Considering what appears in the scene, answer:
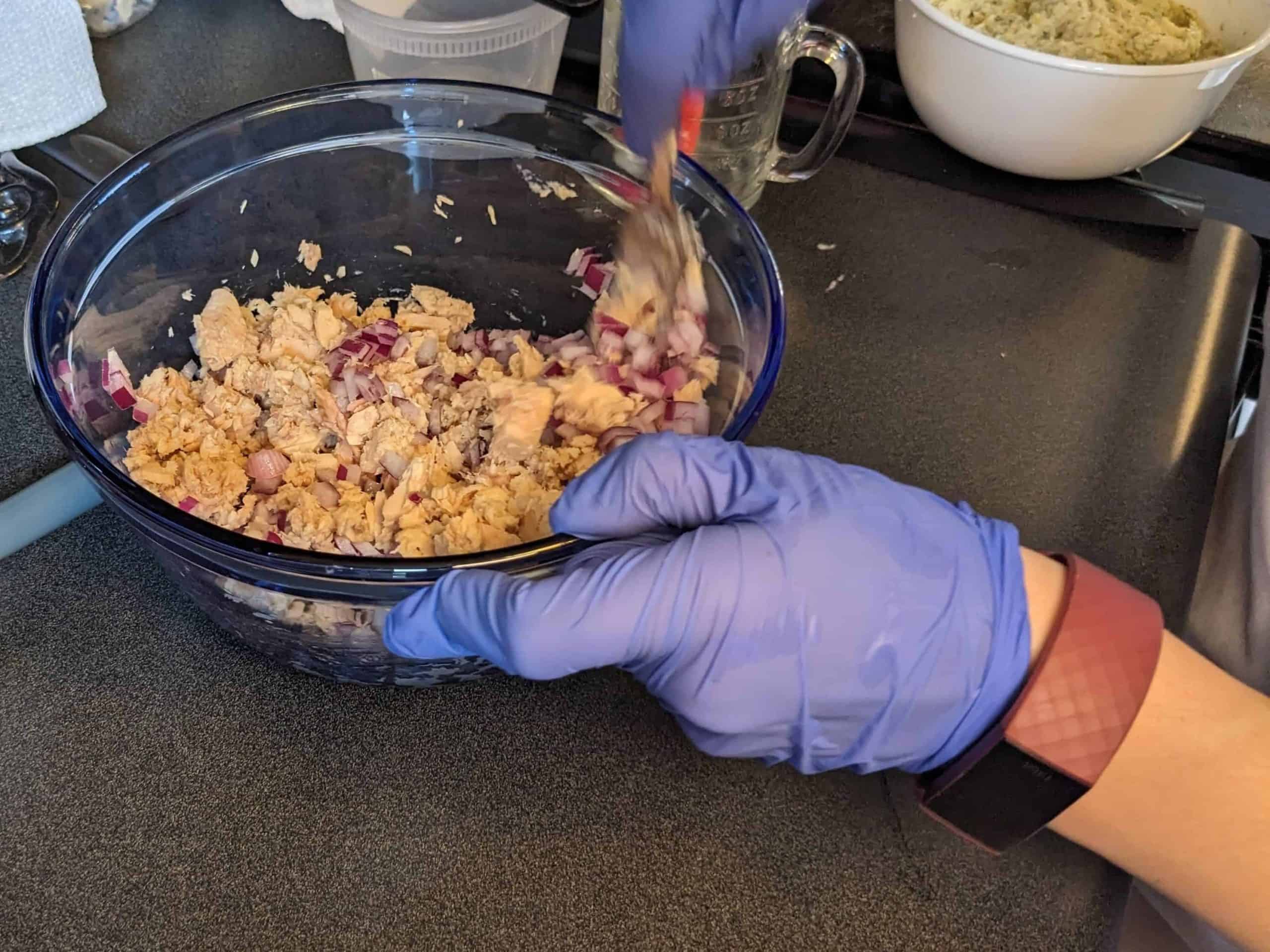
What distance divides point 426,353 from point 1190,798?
77cm

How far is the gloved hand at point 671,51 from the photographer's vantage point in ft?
2.63

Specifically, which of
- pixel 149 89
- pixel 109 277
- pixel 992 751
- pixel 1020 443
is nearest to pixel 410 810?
pixel 992 751

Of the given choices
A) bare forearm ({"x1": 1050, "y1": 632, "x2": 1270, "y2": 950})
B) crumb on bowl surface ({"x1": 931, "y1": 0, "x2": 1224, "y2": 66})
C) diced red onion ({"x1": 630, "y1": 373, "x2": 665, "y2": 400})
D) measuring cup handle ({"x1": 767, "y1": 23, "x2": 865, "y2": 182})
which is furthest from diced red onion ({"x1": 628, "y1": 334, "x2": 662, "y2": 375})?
crumb on bowl surface ({"x1": 931, "y1": 0, "x2": 1224, "y2": 66})

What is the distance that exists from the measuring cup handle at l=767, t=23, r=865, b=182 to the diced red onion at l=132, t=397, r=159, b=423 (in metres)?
0.74

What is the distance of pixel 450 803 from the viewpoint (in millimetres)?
771

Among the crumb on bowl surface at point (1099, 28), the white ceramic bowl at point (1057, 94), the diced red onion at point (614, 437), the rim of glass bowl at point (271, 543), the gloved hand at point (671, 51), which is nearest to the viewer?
the rim of glass bowl at point (271, 543)

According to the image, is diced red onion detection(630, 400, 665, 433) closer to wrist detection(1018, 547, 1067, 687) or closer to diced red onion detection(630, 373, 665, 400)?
diced red onion detection(630, 373, 665, 400)

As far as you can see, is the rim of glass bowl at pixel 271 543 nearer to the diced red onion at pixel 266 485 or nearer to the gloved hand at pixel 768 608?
the gloved hand at pixel 768 608

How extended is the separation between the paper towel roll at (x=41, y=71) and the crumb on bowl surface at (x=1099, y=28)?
43.0 inches

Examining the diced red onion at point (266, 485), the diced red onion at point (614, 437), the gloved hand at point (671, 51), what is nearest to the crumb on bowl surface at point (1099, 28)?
the gloved hand at point (671, 51)

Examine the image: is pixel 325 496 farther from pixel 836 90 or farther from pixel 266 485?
pixel 836 90

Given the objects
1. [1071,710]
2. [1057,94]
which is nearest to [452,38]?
[1057,94]

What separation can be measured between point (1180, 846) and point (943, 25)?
0.88 metres

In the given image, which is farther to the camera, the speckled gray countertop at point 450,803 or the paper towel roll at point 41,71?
the paper towel roll at point 41,71
